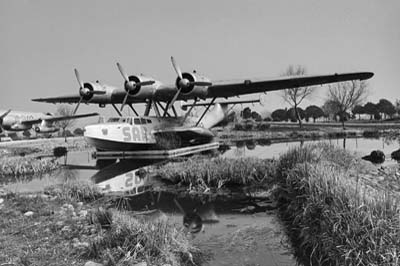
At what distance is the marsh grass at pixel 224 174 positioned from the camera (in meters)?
9.31

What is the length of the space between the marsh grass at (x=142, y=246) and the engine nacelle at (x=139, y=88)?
1517 cm

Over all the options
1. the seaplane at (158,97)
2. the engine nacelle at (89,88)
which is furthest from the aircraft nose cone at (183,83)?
the engine nacelle at (89,88)

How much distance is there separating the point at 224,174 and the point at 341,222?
229 inches

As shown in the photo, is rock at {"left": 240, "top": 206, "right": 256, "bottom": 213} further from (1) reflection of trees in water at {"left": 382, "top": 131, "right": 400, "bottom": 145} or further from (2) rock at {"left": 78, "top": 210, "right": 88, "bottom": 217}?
(1) reflection of trees in water at {"left": 382, "top": 131, "right": 400, "bottom": 145}

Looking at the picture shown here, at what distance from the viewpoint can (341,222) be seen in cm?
374

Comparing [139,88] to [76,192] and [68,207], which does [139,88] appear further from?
[68,207]

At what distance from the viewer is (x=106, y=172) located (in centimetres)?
1264

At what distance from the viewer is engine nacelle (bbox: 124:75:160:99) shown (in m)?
18.8

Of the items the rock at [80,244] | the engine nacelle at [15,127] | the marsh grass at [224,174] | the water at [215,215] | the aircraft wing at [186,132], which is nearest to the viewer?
the rock at [80,244]

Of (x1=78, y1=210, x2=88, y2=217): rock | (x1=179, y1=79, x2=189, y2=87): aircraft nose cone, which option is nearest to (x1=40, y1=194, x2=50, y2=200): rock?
(x1=78, y1=210, x2=88, y2=217): rock

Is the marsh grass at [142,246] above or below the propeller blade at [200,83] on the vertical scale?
below

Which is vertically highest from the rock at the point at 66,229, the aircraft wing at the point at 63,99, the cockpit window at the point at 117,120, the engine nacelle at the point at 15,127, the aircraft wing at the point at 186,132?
the aircraft wing at the point at 63,99

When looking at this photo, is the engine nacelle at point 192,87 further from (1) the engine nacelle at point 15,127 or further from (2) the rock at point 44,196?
(1) the engine nacelle at point 15,127

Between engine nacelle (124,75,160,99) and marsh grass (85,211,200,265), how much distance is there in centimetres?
1517
